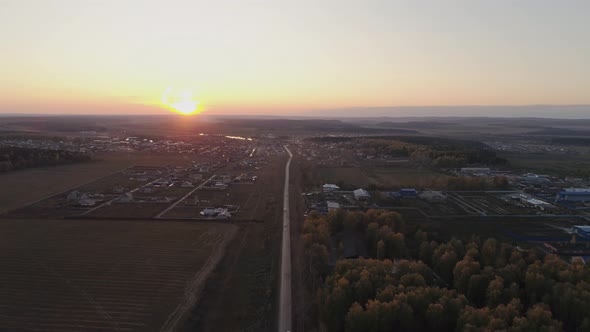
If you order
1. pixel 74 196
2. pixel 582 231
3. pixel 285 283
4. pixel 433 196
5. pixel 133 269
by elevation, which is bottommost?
pixel 285 283

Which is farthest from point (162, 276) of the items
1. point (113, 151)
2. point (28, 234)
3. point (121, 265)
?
point (113, 151)

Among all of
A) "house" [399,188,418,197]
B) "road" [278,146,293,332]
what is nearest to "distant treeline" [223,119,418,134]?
"house" [399,188,418,197]

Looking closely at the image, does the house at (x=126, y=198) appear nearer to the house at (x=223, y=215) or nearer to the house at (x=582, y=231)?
the house at (x=223, y=215)

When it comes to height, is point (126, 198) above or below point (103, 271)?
above

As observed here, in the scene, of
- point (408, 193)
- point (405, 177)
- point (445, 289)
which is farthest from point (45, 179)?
point (445, 289)

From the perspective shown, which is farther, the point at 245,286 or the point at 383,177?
the point at 383,177

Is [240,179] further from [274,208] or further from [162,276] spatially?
[162,276]

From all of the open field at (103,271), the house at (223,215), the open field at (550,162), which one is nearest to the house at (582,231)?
the open field at (103,271)

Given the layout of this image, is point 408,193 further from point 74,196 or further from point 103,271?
point 74,196
